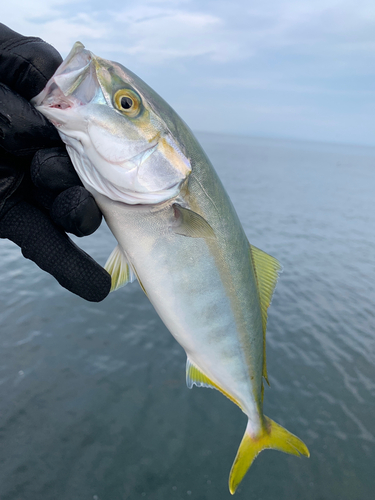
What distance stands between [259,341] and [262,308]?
0.30 meters

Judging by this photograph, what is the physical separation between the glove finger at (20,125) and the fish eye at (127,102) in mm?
741

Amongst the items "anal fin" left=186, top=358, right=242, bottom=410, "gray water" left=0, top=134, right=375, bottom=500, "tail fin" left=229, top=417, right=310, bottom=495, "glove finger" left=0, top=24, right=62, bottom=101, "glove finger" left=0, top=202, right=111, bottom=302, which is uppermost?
"glove finger" left=0, top=24, right=62, bottom=101

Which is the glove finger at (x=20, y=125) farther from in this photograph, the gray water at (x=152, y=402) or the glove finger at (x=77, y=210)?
the gray water at (x=152, y=402)

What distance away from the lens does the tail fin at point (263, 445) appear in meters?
3.23

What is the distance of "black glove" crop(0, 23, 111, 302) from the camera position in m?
2.59

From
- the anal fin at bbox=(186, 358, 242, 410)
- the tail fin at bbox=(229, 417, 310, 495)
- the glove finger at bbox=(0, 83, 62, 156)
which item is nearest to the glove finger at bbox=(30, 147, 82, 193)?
the glove finger at bbox=(0, 83, 62, 156)

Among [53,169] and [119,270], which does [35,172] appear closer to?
[53,169]

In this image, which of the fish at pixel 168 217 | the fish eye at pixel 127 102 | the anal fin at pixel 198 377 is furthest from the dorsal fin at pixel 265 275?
the fish eye at pixel 127 102

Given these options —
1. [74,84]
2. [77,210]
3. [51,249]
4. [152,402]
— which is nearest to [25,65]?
[74,84]

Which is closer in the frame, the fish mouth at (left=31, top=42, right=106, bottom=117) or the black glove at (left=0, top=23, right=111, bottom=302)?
the fish mouth at (left=31, top=42, right=106, bottom=117)

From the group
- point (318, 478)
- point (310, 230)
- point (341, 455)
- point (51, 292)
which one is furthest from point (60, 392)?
point (310, 230)

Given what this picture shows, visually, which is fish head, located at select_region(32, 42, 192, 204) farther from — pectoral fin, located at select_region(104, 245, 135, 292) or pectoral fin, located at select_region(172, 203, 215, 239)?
pectoral fin, located at select_region(104, 245, 135, 292)

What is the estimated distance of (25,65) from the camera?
8.53 feet

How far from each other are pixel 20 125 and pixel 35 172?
1.19 ft
